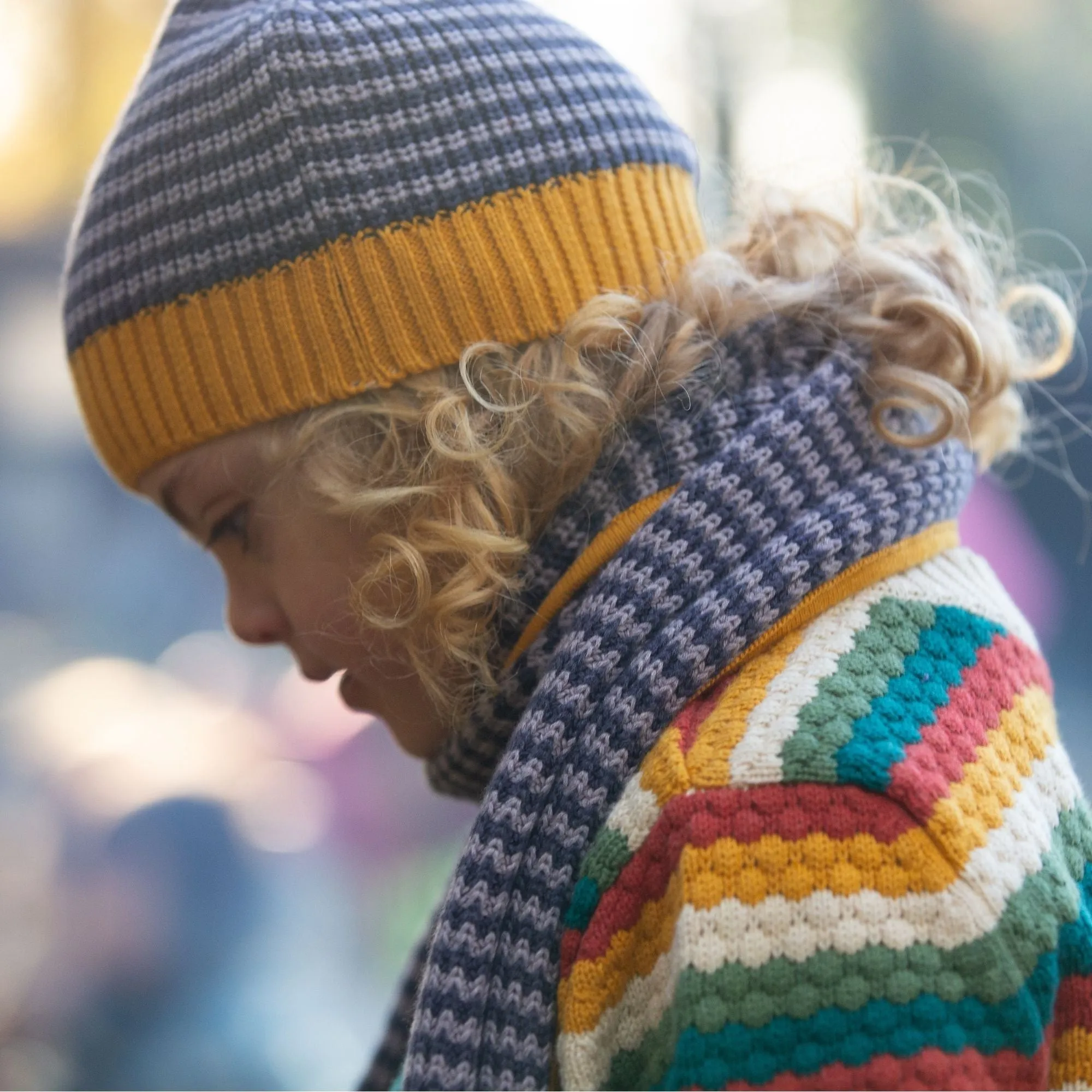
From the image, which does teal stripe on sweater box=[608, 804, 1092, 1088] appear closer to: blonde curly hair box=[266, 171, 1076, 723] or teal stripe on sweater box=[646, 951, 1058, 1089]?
teal stripe on sweater box=[646, 951, 1058, 1089]

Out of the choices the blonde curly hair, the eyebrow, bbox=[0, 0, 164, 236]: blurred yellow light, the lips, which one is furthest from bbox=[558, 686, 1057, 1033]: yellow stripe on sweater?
bbox=[0, 0, 164, 236]: blurred yellow light

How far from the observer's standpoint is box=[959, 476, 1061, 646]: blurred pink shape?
138cm

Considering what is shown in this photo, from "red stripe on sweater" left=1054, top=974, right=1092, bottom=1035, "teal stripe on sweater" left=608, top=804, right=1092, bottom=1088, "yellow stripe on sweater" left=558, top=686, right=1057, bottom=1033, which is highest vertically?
"yellow stripe on sweater" left=558, top=686, right=1057, bottom=1033

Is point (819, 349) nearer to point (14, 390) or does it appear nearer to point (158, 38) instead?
point (158, 38)

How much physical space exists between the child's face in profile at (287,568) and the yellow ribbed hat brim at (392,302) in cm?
3

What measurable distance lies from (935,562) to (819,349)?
0.16 meters


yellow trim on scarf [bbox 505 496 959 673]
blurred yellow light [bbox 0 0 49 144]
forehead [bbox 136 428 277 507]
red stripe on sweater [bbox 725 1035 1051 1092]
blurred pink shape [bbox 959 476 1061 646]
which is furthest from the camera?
blurred yellow light [bbox 0 0 49 144]

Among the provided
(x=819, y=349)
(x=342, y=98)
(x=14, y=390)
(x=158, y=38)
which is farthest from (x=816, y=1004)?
(x=14, y=390)

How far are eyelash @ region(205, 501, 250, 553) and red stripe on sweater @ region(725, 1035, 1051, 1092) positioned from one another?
1.76 ft

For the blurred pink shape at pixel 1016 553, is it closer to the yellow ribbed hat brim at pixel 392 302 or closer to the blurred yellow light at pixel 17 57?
the yellow ribbed hat brim at pixel 392 302

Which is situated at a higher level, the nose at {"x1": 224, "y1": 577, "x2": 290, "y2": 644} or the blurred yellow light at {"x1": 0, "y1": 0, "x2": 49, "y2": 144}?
the blurred yellow light at {"x1": 0, "y1": 0, "x2": 49, "y2": 144}

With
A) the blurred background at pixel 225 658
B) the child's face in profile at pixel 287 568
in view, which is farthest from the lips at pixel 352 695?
the blurred background at pixel 225 658

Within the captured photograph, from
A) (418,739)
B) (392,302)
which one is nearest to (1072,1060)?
(418,739)

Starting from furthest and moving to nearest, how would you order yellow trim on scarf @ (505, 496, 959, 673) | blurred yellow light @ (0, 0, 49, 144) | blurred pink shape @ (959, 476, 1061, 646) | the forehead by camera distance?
blurred yellow light @ (0, 0, 49, 144), blurred pink shape @ (959, 476, 1061, 646), the forehead, yellow trim on scarf @ (505, 496, 959, 673)
